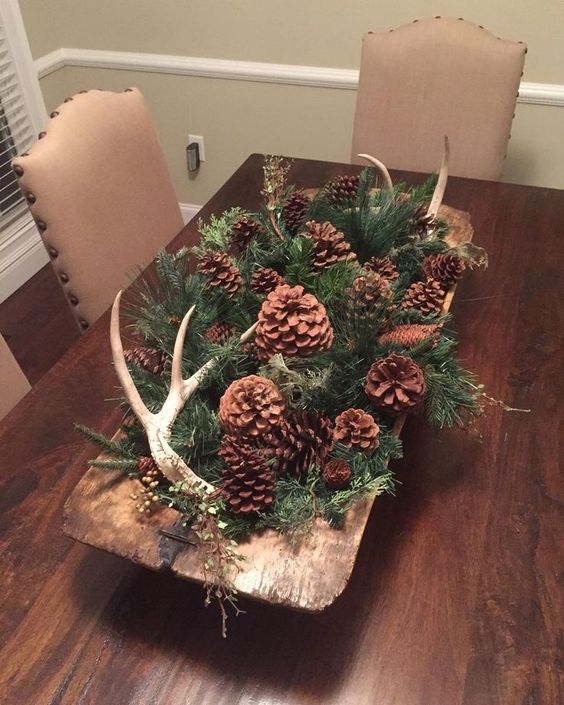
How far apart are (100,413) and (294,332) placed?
33 cm

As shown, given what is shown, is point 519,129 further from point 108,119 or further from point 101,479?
point 101,479

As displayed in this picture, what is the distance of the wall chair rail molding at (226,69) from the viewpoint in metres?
1.85

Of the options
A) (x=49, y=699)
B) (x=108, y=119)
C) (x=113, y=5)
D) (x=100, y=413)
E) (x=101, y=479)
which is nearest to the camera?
(x=49, y=699)

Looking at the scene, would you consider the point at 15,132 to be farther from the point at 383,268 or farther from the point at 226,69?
the point at 383,268

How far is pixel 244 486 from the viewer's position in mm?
640

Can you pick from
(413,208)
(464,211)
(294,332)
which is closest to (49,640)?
(294,332)

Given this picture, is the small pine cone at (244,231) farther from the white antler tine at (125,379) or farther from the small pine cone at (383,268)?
the white antler tine at (125,379)

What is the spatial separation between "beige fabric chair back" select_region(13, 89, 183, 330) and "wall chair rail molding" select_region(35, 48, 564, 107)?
0.89 meters

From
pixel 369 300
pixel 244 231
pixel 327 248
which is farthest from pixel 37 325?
pixel 369 300

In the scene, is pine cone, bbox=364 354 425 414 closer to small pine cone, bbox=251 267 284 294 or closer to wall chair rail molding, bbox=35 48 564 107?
small pine cone, bbox=251 267 284 294

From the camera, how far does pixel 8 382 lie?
98 cm

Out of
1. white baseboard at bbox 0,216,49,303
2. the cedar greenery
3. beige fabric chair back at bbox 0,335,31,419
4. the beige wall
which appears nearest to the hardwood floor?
white baseboard at bbox 0,216,49,303

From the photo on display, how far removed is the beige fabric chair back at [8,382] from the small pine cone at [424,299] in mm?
618

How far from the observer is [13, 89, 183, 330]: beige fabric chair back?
1.10 metres
